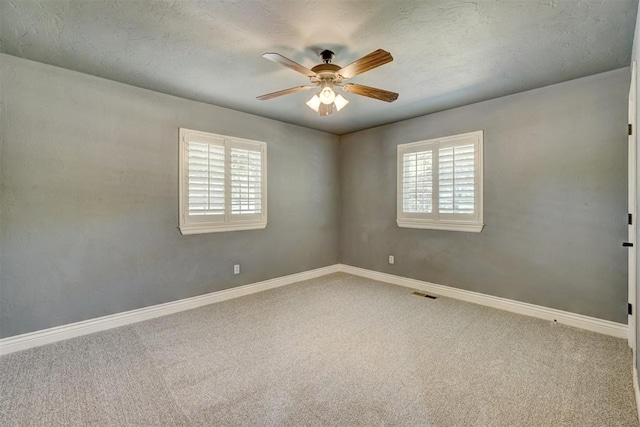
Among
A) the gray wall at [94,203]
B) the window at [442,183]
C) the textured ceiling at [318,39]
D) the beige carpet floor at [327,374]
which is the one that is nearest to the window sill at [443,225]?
the window at [442,183]

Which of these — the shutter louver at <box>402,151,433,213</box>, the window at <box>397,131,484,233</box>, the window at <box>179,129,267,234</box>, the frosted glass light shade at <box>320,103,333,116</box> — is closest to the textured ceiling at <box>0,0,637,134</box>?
the frosted glass light shade at <box>320,103,333,116</box>

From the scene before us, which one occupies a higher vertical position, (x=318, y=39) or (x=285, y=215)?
(x=318, y=39)

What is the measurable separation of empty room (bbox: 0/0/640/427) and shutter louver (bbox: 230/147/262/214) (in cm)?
3

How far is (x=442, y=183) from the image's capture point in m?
4.12

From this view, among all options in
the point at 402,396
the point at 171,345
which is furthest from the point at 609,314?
the point at 171,345

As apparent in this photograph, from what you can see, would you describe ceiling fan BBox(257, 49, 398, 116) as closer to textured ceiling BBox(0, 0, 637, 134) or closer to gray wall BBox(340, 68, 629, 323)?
textured ceiling BBox(0, 0, 637, 134)

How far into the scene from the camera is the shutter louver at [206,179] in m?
3.68

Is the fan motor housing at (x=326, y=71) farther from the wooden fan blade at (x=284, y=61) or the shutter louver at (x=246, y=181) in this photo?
the shutter louver at (x=246, y=181)

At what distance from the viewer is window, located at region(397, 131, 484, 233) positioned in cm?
383

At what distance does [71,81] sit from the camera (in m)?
2.87

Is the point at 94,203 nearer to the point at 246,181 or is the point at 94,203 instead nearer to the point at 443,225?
the point at 246,181

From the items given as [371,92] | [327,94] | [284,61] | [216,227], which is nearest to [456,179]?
[371,92]

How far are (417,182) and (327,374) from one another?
3091mm

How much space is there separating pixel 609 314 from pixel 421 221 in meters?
2.18
